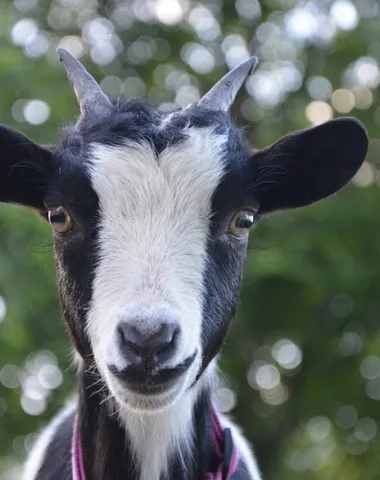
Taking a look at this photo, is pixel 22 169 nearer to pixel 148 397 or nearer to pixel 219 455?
pixel 148 397

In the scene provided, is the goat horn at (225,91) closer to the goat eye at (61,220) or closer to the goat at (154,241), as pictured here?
the goat at (154,241)

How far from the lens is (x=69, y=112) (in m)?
9.80

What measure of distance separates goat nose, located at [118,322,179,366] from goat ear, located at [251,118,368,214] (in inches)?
41.9

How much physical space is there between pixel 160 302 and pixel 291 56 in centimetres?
867

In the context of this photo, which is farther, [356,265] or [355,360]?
[355,360]

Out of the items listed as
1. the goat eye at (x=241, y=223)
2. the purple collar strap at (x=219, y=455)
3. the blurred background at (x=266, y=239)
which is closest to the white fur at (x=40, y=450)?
the purple collar strap at (x=219, y=455)

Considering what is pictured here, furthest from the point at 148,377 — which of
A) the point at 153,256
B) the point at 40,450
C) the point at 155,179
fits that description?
the point at 40,450

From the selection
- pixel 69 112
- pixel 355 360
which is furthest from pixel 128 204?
pixel 355 360

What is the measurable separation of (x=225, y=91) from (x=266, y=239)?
573 centimetres

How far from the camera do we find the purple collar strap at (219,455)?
3941 millimetres

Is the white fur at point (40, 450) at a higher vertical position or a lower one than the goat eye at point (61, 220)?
lower

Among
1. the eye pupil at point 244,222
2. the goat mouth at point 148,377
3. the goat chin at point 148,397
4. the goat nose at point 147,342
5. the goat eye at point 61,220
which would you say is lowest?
the goat chin at point 148,397

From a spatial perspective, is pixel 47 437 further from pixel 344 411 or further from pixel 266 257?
pixel 344 411

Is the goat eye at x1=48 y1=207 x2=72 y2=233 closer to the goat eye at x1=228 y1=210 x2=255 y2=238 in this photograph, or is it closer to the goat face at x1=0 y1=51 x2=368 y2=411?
the goat face at x1=0 y1=51 x2=368 y2=411
